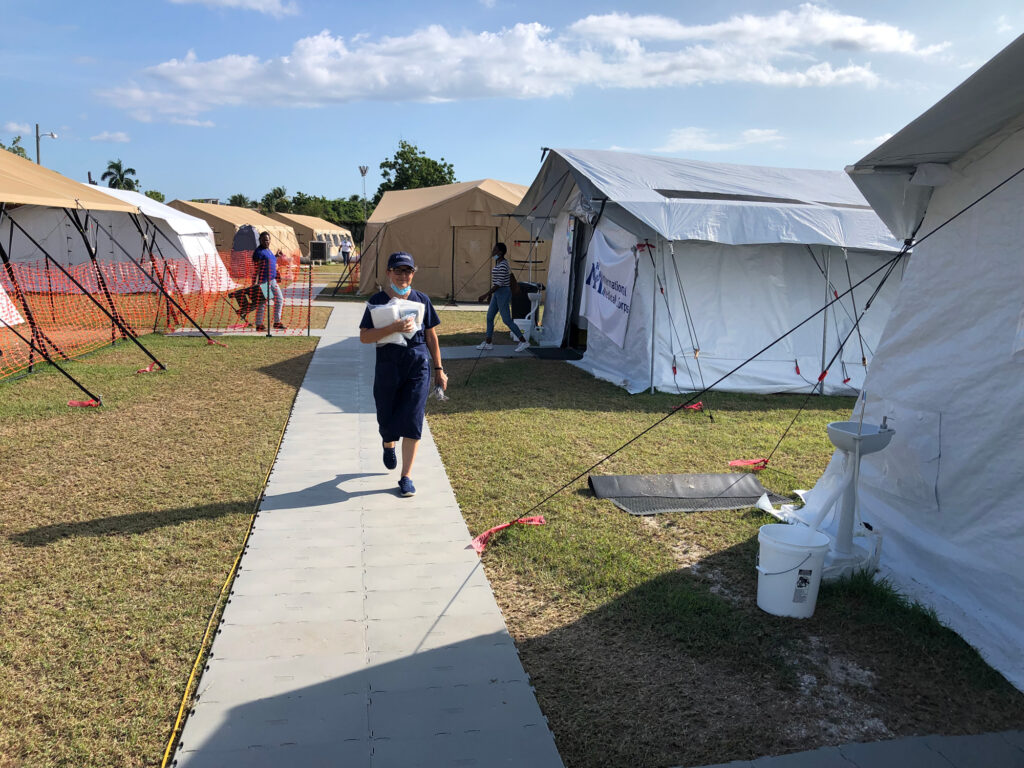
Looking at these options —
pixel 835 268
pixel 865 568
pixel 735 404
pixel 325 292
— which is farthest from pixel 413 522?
A: pixel 325 292

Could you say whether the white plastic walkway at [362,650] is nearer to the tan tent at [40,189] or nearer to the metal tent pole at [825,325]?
the tan tent at [40,189]

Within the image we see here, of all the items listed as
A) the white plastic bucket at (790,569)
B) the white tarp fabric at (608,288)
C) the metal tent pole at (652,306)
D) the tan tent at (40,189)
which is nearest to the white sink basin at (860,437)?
the white plastic bucket at (790,569)

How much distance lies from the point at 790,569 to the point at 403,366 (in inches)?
111

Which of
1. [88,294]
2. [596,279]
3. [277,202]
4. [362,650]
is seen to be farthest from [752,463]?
[277,202]

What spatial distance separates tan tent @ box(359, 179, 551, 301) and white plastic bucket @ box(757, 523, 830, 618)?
58.5ft

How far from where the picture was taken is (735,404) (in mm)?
8969

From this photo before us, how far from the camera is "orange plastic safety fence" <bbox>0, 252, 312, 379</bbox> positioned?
34.8ft

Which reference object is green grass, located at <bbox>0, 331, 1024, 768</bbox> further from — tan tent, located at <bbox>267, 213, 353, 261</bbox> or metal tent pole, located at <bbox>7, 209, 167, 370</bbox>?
tan tent, located at <bbox>267, 213, 353, 261</bbox>

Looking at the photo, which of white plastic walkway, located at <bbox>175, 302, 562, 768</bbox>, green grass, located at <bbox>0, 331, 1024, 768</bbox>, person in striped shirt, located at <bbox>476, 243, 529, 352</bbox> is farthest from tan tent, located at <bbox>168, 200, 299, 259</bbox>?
white plastic walkway, located at <bbox>175, 302, 562, 768</bbox>

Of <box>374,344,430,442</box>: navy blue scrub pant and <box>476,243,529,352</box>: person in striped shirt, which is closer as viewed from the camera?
<box>374,344,430,442</box>: navy blue scrub pant

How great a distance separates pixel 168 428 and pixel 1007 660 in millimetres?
6817

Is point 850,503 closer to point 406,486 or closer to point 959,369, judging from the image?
point 959,369

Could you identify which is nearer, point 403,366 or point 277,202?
point 403,366

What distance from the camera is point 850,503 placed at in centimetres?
427
